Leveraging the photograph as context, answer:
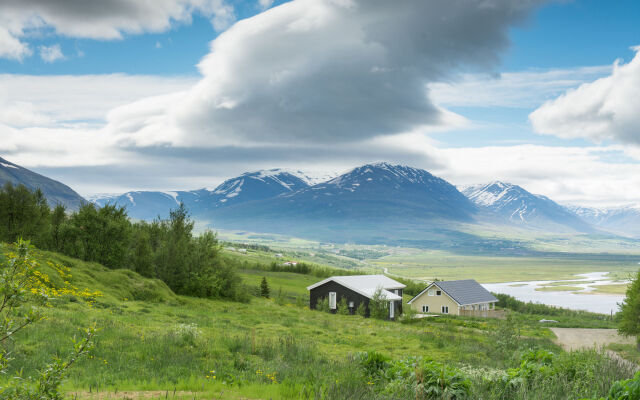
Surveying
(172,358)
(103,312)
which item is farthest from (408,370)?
(103,312)

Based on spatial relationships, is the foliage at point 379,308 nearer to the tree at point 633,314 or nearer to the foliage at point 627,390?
the tree at point 633,314

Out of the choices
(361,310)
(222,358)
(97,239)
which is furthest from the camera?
(361,310)

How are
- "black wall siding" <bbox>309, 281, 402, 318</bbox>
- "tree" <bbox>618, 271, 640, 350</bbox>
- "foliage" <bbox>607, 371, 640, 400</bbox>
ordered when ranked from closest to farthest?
1. "foliage" <bbox>607, 371, 640, 400</bbox>
2. "tree" <bbox>618, 271, 640, 350</bbox>
3. "black wall siding" <bbox>309, 281, 402, 318</bbox>

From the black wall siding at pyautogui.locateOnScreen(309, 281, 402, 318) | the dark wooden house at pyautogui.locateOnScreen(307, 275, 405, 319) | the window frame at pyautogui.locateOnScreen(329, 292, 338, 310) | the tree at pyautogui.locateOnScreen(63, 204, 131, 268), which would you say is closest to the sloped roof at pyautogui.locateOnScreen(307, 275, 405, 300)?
the dark wooden house at pyautogui.locateOnScreen(307, 275, 405, 319)

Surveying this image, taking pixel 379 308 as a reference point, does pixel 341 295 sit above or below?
above

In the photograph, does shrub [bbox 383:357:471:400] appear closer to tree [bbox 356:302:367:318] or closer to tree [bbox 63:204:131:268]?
tree [bbox 63:204:131:268]

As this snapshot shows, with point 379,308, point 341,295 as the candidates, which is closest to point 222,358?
point 379,308

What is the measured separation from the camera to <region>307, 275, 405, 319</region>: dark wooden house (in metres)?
61.2

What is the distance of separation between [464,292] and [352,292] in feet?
90.9

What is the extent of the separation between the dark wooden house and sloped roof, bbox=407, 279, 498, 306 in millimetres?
14744

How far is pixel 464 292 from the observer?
8031cm

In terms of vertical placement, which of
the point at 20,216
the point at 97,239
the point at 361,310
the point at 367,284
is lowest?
the point at 361,310

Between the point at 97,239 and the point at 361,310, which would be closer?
the point at 97,239

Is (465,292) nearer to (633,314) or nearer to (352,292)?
(352,292)
